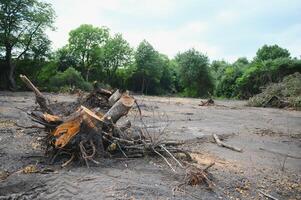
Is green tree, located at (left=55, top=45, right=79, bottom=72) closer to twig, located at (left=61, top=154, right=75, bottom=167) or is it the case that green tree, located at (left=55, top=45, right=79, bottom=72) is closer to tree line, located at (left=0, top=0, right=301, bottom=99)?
tree line, located at (left=0, top=0, right=301, bottom=99)

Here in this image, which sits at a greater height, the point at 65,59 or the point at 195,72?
the point at 65,59

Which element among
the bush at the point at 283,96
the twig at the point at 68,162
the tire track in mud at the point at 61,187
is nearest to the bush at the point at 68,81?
the bush at the point at 283,96

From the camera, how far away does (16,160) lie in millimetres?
6176

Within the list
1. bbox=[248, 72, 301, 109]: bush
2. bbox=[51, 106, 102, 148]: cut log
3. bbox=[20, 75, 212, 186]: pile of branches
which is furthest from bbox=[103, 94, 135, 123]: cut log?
bbox=[248, 72, 301, 109]: bush

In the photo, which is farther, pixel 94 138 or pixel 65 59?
pixel 65 59

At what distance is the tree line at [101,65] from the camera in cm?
3005

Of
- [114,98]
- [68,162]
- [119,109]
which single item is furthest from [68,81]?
[68,162]

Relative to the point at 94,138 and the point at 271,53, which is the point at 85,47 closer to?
the point at 271,53

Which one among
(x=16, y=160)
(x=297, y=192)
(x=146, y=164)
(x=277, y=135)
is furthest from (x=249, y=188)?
(x=277, y=135)

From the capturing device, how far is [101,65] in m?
40.2

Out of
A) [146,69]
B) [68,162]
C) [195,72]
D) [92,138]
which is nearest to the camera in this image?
[68,162]

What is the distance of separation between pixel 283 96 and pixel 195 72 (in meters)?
17.3

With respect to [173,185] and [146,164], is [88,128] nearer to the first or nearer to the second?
[146,164]

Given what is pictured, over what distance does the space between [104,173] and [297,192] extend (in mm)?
3051
